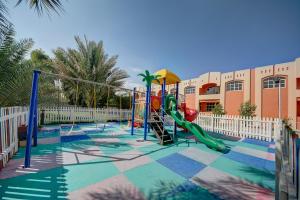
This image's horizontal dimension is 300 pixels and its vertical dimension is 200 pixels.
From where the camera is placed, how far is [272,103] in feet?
65.6

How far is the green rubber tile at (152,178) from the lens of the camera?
3.28m

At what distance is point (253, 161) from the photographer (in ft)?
17.6

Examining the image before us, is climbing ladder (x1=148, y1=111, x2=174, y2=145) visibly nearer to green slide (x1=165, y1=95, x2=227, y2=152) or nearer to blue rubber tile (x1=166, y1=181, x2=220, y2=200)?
green slide (x1=165, y1=95, x2=227, y2=152)

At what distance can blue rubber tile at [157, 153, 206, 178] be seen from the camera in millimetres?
4166

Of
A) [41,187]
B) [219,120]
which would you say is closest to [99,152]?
[41,187]

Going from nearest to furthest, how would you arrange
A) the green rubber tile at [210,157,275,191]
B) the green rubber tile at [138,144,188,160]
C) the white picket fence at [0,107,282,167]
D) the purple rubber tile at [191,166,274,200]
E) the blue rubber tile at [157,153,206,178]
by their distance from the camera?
the purple rubber tile at [191,166,274,200] < the green rubber tile at [210,157,275,191] < the blue rubber tile at [157,153,206,178] < the white picket fence at [0,107,282,167] < the green rubber tile at [138,144,188,160]

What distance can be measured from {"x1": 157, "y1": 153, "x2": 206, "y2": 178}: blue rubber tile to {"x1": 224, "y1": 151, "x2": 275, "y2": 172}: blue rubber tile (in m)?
1.62

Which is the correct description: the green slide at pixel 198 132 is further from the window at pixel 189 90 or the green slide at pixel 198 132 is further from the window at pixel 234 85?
the window at pixel 189 90

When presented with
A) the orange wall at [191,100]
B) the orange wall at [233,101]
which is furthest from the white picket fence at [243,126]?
the orange wall at [191,100]

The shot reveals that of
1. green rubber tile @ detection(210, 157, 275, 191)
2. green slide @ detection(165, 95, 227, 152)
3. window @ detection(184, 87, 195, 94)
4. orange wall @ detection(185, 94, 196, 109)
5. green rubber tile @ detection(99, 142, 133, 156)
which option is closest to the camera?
green rubber tile @ detection(210, 157, 275, 191)

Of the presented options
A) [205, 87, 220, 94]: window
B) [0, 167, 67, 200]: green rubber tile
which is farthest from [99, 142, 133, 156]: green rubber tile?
Result: [205, 87, 220, 94]: window

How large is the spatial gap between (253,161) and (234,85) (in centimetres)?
2099

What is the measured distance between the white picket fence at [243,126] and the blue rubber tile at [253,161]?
3644 mm

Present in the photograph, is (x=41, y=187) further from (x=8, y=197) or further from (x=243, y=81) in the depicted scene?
(x=243, y=81)
